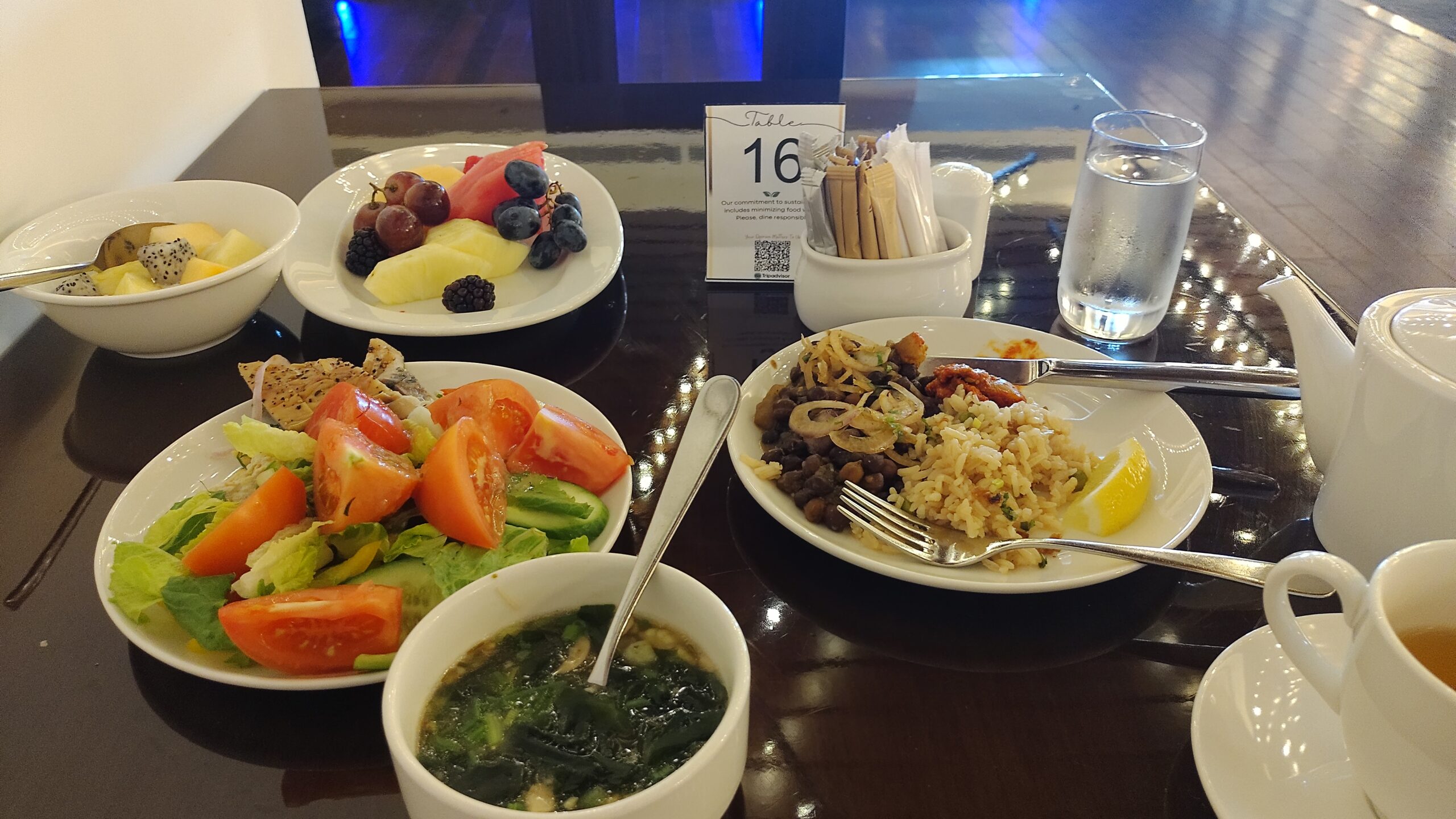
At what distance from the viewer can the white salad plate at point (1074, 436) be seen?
3.35 feet

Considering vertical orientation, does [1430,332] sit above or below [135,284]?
above

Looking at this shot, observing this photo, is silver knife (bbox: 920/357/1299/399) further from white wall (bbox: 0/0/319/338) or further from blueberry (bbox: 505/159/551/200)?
white wall (bbox: 0/0/319/338)

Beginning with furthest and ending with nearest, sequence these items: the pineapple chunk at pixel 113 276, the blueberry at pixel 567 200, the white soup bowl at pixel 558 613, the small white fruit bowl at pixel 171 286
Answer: the blueberry at pixel 567 200 → the pineapple chunk at pixel 113 276 → the small white fruit bowl at pixel 171 286 → the white soup bowl at pixel 558 613

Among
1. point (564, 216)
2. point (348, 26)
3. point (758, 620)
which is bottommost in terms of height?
point (348, 26)

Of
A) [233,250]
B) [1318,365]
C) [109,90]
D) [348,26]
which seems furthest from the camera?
[348,26]

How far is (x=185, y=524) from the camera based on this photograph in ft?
3.37

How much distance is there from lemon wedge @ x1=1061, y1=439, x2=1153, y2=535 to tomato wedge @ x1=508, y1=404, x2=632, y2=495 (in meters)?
0.57

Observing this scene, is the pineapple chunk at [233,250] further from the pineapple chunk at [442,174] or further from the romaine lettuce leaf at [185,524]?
the romaine lettuce leaf at [185,524]

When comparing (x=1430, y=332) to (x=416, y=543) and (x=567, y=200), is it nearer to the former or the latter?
(x=416, y=543)

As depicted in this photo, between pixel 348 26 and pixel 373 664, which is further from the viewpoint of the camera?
pixel 348 26

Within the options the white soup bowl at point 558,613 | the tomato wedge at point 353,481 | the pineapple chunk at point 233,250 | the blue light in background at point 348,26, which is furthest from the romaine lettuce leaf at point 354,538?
the blue light in background at point 348,26

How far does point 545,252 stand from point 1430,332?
52.6 inches

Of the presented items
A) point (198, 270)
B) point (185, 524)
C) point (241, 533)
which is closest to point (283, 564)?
point (241, 533)

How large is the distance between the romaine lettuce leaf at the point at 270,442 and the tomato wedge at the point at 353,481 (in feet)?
0.21
